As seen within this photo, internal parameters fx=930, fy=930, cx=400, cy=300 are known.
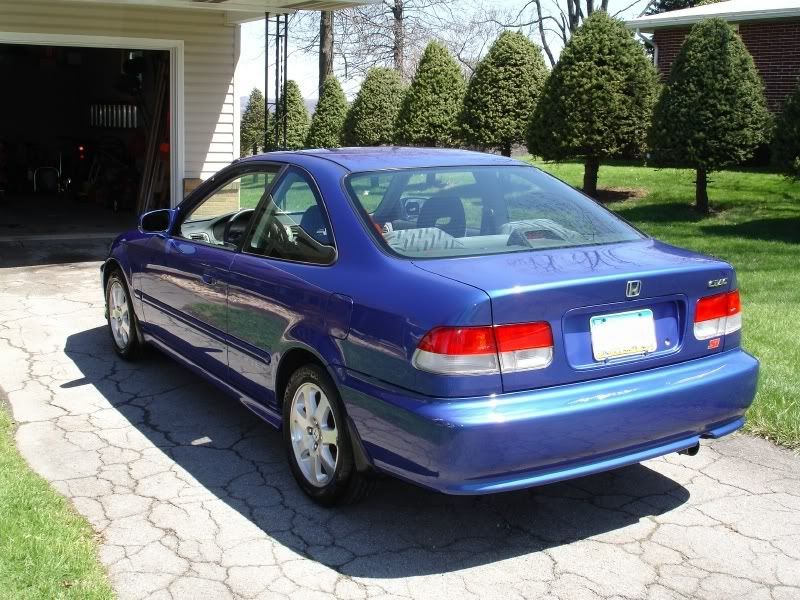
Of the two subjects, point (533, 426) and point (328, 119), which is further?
point (328, 119)

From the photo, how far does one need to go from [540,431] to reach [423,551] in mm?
808

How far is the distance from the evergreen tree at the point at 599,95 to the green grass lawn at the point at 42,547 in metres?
12.2

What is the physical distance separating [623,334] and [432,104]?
16477 millimetres

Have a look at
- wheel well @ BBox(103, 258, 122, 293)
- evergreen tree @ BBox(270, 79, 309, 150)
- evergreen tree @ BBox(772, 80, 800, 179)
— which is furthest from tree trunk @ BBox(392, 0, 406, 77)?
wheel well @ BBox(103, 258, 122, 293)

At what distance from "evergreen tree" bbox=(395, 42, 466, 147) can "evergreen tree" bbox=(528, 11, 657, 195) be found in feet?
14.0

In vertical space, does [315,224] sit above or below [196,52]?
below

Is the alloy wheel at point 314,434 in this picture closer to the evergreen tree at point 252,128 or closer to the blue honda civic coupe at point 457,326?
the blue honda civic coupe at point 457,326

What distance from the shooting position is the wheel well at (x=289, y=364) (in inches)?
165

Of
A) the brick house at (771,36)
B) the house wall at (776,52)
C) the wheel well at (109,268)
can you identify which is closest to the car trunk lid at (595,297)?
the wheel well at (109,268)

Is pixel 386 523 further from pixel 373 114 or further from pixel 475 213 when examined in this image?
pixel 373 114

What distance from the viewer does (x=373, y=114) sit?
22188 millimetres

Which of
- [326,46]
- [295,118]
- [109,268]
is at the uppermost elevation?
[326,46]

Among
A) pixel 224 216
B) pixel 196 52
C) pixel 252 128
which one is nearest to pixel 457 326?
pixel 224 216

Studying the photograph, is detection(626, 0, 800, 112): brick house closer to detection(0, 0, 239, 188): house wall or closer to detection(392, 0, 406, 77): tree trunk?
detection(0, 0, 239, 188): house wall
